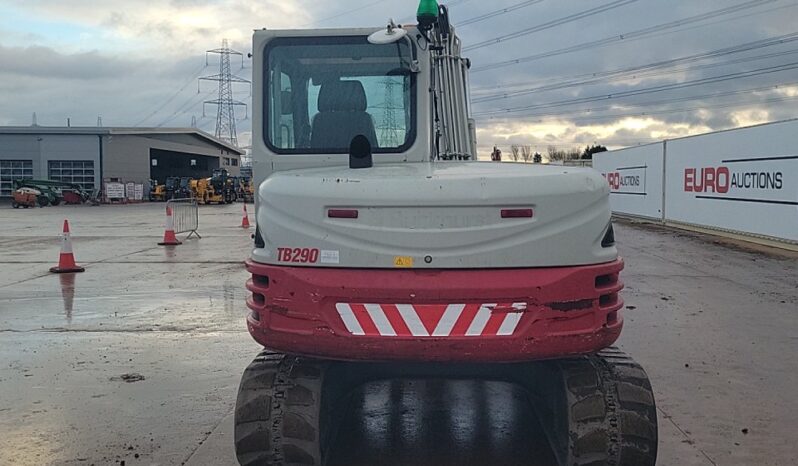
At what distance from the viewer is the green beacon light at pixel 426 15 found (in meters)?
5.05

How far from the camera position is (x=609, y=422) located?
12.4ft

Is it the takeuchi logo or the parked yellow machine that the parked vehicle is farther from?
the takeuchi logo

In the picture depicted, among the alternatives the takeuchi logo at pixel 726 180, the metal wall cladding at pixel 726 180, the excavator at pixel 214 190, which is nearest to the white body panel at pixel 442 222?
the metal wall cladding at pixel 726 180

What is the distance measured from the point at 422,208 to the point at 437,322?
1.81 ft

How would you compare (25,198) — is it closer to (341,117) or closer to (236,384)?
(236,384)

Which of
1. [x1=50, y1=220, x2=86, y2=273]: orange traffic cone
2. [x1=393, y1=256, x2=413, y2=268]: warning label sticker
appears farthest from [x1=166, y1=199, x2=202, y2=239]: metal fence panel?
[x1=393, y1=256, x2=413, y2=268]: warning label sticker

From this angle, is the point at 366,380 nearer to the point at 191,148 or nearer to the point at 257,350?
the point at 257,350

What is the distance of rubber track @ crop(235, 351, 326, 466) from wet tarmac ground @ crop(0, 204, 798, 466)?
2.79ft

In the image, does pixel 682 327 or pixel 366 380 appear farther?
pixel 682 327

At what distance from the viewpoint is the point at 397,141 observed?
5.00 meters

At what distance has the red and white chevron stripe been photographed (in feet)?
11.3

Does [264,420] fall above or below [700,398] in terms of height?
above

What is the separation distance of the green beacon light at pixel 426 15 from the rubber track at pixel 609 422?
260cm

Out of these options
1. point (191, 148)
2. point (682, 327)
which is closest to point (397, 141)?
point (682, 327)
